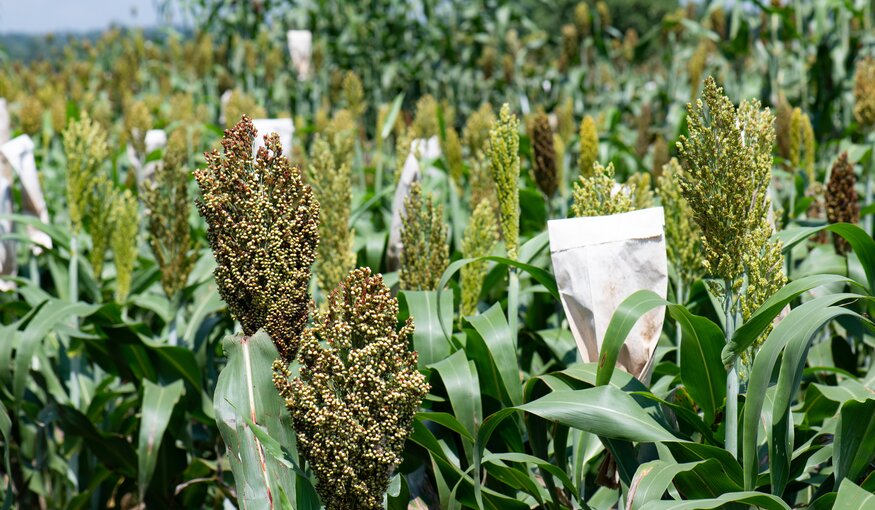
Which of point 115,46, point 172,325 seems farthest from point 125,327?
point 115,46

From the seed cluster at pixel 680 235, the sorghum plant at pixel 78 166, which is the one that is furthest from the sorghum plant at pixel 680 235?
the sorghum plant at pixel 78 166

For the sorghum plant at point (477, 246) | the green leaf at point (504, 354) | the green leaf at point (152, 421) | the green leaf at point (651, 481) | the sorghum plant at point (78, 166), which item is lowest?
the green leaf at point (152, 421)

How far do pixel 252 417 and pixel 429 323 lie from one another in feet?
2.26

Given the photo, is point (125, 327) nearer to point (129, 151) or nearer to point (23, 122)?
point (129, 151)

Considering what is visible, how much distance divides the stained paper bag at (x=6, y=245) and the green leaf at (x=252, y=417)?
2.15 meters

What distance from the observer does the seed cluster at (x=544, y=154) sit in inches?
113

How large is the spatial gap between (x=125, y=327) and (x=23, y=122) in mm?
3279

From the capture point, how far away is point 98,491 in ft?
10.4

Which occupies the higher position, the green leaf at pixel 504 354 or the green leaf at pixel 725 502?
the green leaf at pixel 504 354

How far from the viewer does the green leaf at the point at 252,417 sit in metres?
1.60

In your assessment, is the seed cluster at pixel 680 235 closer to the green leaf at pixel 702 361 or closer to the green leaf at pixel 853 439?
the green leaf at pixel 702 361

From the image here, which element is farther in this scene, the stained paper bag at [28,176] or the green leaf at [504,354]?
the stained paper bag at [28,176]

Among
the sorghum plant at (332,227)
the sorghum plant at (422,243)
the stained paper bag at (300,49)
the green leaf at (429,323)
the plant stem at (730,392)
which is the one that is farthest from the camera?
the stained paper bag at (300,49)

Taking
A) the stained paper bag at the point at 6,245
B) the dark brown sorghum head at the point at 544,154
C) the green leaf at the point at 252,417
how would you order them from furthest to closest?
the stained paper bag at the point at 6,245
the dark brown sorghum head at the point at 544,154
the green leaf at the point at 252,417
